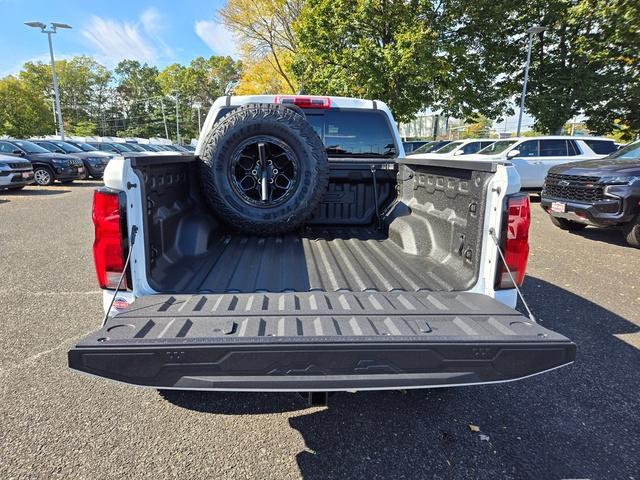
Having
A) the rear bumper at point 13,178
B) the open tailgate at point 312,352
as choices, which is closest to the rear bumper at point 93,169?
the rear bumper at point 13,178

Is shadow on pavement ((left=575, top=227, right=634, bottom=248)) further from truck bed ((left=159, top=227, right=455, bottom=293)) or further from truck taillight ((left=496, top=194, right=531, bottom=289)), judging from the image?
truck taillight ((left=496, top=194, right=531, bottom=289))

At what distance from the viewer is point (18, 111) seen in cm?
4341

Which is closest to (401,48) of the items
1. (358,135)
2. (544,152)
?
(544,152)

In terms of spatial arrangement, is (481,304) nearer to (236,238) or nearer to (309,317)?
(309,317)

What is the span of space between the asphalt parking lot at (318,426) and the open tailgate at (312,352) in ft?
2.64

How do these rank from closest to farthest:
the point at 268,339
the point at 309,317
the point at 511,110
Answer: the point at 268,339 < the point at 309,317 < the point at 511,110

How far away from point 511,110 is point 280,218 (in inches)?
988

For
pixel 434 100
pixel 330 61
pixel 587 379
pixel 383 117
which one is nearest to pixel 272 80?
pixel 330 61

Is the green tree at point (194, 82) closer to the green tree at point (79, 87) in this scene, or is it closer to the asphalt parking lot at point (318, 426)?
the green tree at point (79, 87)

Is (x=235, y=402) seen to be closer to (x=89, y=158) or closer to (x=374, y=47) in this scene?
(x=374, y=47)

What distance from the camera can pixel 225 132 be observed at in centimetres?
286

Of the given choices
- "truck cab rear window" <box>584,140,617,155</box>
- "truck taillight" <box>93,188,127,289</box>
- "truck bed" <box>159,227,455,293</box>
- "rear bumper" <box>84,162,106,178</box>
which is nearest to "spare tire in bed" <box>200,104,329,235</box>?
"truck bed" <box>159,227,455,293</box>

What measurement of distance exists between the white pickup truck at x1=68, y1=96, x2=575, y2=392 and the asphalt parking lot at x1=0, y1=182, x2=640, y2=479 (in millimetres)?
788

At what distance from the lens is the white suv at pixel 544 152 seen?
11594 millimetres
